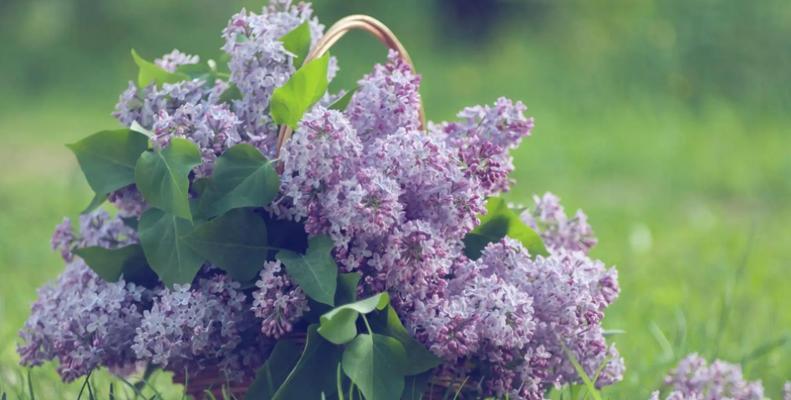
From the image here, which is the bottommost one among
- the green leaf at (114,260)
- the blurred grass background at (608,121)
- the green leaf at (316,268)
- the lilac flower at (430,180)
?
the green leaf at (114,260)

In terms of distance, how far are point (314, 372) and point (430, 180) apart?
0.33m

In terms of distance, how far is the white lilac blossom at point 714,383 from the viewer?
6.98ft

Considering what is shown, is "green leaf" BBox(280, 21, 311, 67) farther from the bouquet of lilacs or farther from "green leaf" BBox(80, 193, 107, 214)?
"green leaf" BBox(80, 193, 107, 214)

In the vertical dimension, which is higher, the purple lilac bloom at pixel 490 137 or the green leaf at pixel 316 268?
the purple lilac bloom at pixel 490 137

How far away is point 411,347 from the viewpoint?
5.62ft

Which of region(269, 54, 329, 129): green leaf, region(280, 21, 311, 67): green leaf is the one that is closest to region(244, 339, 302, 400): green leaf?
region(269, 54, 329, 129): green leaf

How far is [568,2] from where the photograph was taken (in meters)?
6.91

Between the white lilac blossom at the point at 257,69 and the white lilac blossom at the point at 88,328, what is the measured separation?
31 cm

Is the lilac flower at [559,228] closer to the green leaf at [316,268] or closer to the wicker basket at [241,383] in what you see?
the wicker basket at [241,383]

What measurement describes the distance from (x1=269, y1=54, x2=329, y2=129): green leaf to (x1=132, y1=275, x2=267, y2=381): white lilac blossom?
0.87ft

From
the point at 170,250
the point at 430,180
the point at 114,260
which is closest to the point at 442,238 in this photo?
the point at 430,180

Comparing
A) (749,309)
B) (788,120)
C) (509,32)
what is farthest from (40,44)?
(749,309)

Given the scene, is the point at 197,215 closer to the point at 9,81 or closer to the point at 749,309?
the point at 749,309

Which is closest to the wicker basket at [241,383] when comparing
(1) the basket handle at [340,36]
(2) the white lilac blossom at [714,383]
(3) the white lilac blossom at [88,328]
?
(1) the basket handle at [340,36]
